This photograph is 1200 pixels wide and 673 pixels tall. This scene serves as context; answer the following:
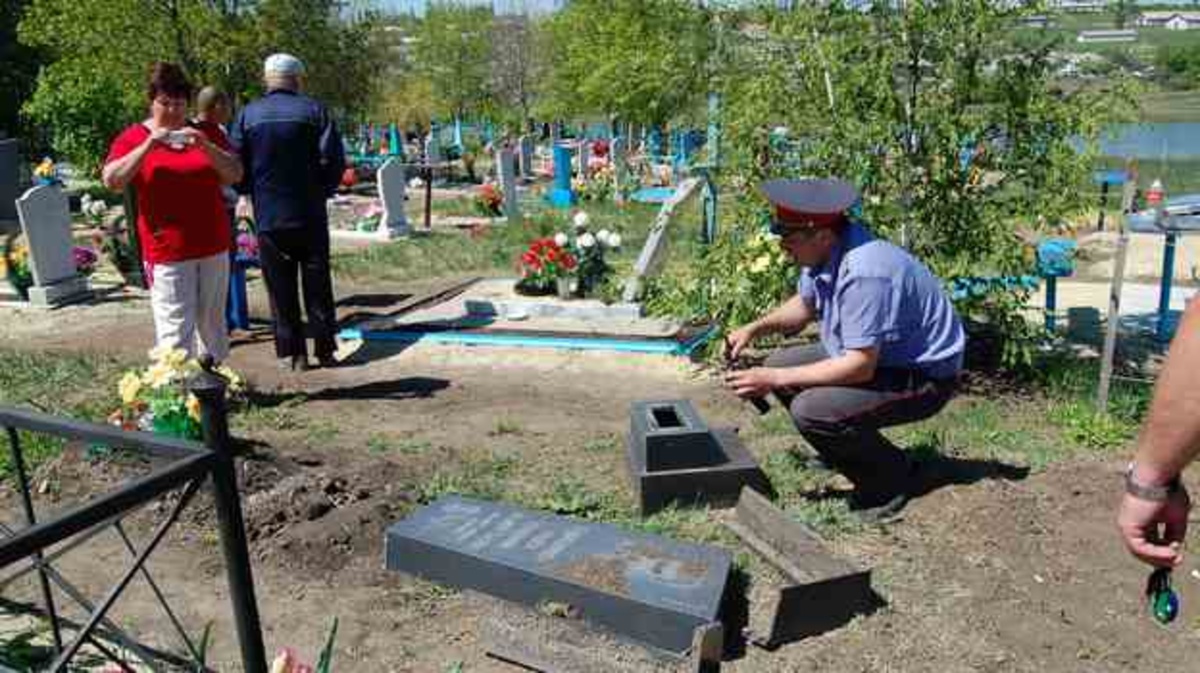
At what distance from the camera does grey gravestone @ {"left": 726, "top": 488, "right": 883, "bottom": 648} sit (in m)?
3.06

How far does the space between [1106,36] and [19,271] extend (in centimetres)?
856

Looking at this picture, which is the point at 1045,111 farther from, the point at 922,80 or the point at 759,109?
the point at 759,109

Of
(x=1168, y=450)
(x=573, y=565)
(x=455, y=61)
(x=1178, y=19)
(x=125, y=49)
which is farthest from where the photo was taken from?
(x=455, y=61)

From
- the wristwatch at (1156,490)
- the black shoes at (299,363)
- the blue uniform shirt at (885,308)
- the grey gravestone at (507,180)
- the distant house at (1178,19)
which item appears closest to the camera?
the wristwatch at (1156,490)

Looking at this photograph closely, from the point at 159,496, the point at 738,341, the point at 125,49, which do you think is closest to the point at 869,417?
the point at 738,341

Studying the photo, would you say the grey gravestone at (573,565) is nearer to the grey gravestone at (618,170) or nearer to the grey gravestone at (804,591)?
the grey gravestone at (804,591)

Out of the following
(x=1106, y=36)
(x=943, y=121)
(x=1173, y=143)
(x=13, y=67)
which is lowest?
(x=1173, y=143)

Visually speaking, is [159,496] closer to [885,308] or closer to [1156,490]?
[1156,490]

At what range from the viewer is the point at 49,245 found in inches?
340

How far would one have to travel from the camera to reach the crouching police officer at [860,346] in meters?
3.62

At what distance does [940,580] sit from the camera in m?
3.45

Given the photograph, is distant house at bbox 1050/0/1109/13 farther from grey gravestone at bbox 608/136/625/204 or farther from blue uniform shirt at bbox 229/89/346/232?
grey gravestone at bbox 608/136/625/204

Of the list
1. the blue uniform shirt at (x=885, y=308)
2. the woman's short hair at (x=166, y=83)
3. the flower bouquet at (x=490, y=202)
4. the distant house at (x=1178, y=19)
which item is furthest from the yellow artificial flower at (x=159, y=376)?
the distant house at (x=1178, y=19)

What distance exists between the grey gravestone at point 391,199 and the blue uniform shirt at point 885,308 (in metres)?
9.12
